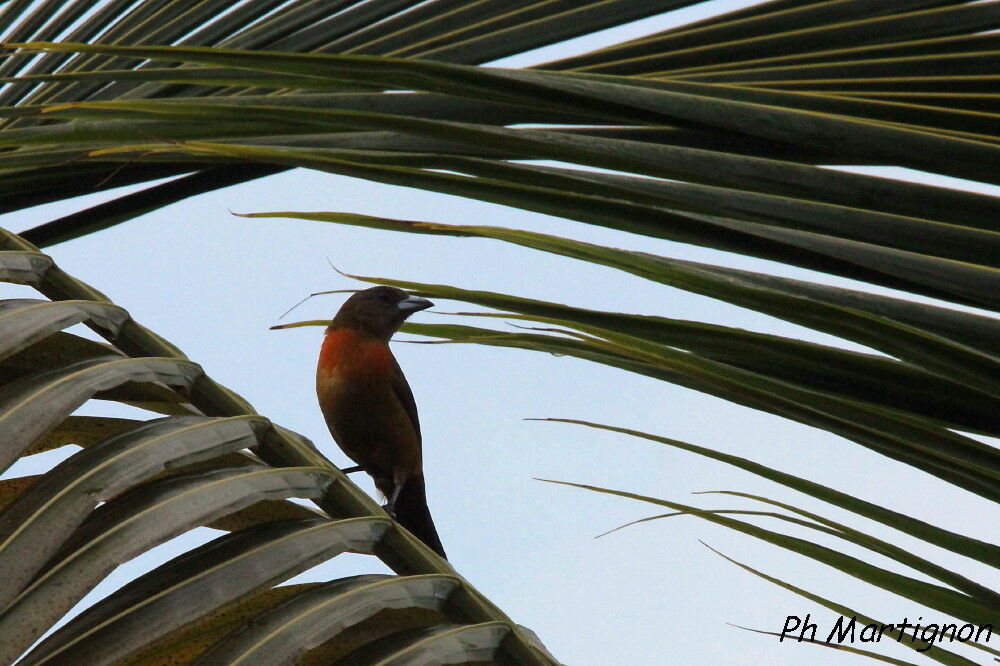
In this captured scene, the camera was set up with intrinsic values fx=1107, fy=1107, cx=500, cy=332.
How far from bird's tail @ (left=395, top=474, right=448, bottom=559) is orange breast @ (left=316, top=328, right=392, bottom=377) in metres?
0.57

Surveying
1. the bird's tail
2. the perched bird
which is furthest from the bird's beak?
the bird's tail

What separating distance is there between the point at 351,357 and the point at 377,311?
0.39 m

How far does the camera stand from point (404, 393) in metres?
4.71

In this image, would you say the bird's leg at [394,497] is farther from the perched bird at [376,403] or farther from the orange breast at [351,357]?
the orange breast at [351,357]

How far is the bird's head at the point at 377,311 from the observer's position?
475cm

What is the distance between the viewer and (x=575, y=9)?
1.48 m

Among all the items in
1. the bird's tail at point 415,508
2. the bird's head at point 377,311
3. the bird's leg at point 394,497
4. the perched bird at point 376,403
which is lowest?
the bird's tail at point 415,508

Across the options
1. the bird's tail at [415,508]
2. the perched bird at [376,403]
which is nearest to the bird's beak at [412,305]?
the perched bird at [376,403]

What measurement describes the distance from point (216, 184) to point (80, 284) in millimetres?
620

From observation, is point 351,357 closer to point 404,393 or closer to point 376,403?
point 376,403

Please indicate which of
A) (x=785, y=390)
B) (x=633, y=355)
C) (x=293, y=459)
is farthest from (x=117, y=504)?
(x=785, y=390)

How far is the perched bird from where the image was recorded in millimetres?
4457

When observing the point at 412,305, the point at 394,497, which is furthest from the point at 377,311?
the point at 394,497

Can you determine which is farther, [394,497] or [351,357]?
[394,497]
